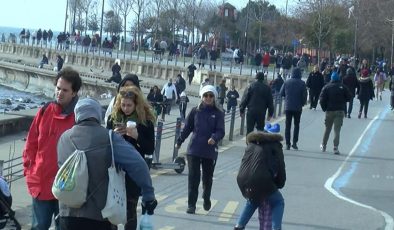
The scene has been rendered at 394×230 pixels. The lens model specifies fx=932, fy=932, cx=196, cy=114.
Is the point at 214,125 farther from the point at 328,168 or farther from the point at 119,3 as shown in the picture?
the point at 119,3

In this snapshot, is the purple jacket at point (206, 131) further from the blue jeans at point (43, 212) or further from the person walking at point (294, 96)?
the person walking at point (294, 96)

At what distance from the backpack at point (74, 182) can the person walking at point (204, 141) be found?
563cm

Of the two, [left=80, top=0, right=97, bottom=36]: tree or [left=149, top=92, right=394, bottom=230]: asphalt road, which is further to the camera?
[left=80, top=0, right=97, bottom=36]: tree

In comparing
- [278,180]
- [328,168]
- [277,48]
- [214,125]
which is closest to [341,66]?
[328,168]

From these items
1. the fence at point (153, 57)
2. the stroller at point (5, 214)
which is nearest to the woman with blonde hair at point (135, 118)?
the stroller at point (5, 214)

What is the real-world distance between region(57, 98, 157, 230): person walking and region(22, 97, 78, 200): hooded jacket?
1131 mm

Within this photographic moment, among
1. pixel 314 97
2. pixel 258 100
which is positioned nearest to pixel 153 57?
pixel 314 97

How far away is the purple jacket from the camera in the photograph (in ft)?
40.8

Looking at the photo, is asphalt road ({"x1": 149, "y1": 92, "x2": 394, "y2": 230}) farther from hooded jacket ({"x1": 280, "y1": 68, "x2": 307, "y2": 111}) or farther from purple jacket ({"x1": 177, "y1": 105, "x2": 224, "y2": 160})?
hooded jacket ({"x1": 280, "y1": 68, "x2": 307, "y2": 111})

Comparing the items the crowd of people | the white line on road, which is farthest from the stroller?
the white line on road

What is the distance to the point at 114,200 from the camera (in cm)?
688

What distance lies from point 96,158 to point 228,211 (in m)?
6.41

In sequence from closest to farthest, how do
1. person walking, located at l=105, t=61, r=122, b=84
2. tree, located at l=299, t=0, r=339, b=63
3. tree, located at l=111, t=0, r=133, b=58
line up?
person walking, located at l=105, t=61, r=122, b=84 < tree, located at l=299, t=0, r=339, b=63 < tree, located at l=111, t=0, r=133, b=58

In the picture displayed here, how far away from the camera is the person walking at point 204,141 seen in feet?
40.8
